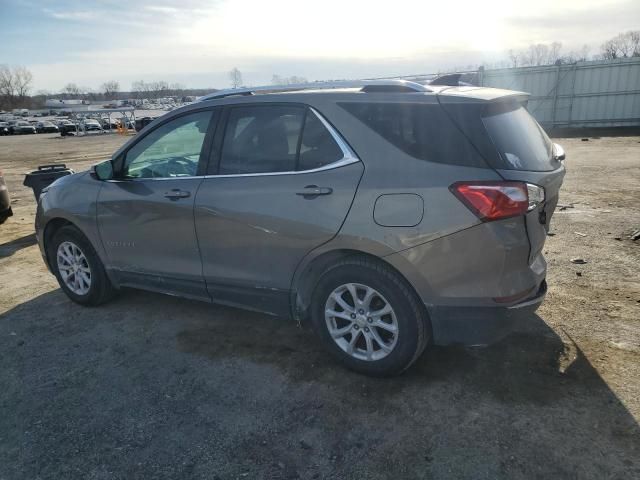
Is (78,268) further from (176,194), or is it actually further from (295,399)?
(295,399)

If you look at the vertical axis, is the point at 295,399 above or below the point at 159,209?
below

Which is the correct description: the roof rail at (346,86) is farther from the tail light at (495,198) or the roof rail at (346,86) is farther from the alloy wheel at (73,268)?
the alloy wheel at (73,268)

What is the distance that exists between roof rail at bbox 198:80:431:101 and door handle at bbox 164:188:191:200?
75 centimetres

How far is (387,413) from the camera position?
285cm

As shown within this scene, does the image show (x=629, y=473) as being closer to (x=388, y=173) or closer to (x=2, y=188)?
(x=388, y=173)

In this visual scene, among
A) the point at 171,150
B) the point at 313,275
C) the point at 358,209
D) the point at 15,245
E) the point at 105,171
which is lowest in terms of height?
the point at 15,245

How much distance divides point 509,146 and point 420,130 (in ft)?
1.70

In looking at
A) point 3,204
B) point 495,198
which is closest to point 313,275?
point 495,198

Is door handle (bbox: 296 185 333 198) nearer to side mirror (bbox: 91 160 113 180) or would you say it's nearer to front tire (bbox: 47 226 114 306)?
side mirror (bbox: 91 160 113 180)

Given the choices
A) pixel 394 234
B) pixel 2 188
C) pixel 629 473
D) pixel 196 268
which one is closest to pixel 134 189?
pixel 196 268

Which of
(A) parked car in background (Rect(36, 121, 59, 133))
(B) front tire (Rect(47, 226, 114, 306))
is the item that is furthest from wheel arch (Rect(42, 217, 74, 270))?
(A) parked car in background (Rect(36, 121, 59, 133))

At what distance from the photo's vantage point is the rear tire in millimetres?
2949

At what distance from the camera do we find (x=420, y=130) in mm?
Result: 2879

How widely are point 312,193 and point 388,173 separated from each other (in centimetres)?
51
